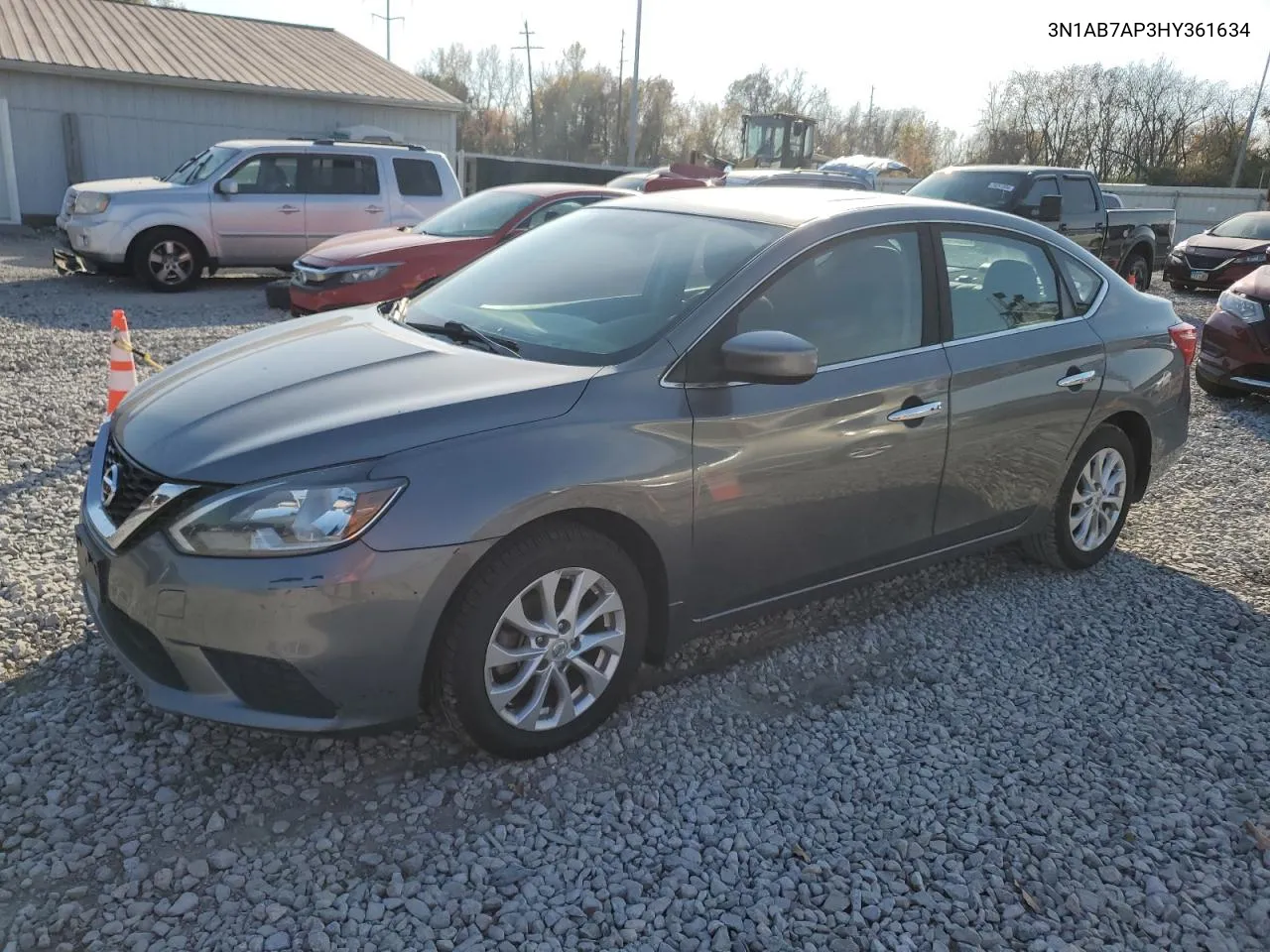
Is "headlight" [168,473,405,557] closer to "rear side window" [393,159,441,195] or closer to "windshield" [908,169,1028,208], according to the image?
"rear side window" [393,159,441,195]

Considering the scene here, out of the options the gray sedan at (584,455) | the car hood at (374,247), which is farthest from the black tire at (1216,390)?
the car hood at (374,247)

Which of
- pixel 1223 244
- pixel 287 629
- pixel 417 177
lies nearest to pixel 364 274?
pixel 417 177

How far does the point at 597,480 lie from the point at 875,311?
145 cm

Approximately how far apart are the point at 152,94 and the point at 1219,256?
19967 millimetres

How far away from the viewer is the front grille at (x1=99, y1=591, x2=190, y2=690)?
2801mm

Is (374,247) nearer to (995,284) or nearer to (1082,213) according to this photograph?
(995,284)

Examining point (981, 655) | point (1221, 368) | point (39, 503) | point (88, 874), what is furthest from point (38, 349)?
point (1221, 368)

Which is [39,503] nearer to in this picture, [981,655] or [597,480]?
[597,480]

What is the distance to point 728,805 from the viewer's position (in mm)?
3006

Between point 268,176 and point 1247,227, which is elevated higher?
point 268,176

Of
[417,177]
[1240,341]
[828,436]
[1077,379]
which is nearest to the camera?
[828,436]

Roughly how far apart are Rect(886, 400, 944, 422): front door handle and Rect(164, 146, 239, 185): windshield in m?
11.1

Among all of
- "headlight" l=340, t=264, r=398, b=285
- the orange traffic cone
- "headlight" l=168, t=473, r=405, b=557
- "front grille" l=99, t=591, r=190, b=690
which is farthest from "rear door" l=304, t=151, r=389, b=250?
"headlight" l=168, t=473, r=405, b=557

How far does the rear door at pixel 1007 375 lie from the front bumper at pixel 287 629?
217cm
